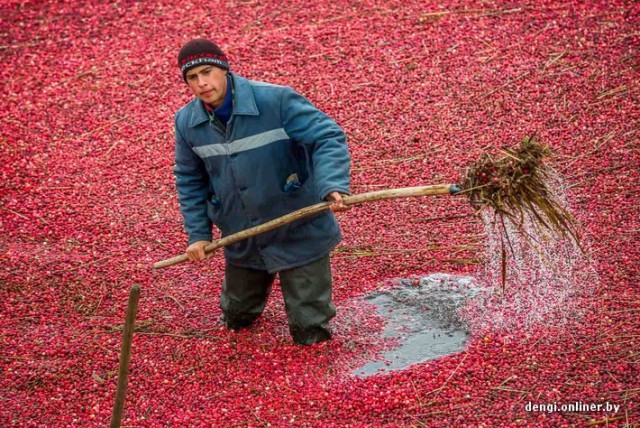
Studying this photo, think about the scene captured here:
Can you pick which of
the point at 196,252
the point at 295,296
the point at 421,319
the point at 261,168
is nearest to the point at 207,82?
the point at 261,168

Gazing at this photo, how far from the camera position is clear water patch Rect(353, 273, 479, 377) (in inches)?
167

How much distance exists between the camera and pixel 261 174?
4.08 metres

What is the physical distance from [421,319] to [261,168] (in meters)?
1.25

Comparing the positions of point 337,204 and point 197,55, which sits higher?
point 197,55

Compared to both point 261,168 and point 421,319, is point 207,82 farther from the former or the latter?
point 421,319

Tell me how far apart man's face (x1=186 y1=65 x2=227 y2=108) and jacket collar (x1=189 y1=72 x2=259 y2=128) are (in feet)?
0.24

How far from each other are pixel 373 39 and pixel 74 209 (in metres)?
3.27

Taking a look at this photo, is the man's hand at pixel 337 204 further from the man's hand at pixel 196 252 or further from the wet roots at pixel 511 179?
the man's hand at pixel 196 252

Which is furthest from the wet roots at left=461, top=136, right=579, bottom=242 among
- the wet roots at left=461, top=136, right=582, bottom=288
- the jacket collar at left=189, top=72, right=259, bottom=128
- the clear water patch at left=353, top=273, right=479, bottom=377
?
the jacket collar at left=189, top=72, right=259, bottom=128

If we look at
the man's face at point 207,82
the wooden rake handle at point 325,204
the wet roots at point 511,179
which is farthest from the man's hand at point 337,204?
the man's face at point 207,82

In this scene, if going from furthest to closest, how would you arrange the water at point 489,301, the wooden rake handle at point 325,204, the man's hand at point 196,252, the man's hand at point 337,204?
the water at point 489,301, the man's hand at point 196,252, the man's hand at point 337,204, the wooden rake handle at point 325,204

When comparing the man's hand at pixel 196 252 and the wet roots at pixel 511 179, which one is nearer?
the wet roots at pixel 511 179

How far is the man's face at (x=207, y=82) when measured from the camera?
13.1 ft

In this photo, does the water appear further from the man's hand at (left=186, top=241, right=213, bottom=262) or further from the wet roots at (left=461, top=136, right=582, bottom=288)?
the man's hand at (left=186, top=241, right=213, bottom=262)
